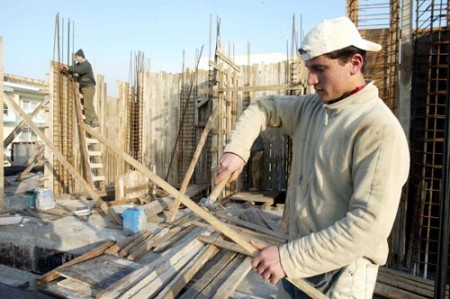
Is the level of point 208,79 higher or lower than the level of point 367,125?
higher

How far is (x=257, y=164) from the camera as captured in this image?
9.20 meters

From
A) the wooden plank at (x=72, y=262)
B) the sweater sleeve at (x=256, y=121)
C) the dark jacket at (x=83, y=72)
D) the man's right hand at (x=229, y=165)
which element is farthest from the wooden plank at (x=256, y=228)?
the dark jacket at (x=83, y=72)

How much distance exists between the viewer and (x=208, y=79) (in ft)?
32.7

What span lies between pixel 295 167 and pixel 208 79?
8.42 metres

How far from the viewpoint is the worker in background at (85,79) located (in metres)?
8.50

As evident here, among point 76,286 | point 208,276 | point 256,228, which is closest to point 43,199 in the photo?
point 76,286

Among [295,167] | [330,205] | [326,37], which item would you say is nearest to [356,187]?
[330,205]

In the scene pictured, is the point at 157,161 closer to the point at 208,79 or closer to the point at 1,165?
the point at 208,79

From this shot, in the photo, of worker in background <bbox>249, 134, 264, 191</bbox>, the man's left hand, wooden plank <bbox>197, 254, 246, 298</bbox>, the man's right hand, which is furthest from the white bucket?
the man's left hand

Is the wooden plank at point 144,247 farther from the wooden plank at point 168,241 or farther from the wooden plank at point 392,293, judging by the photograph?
the wooden plank at point 392,293

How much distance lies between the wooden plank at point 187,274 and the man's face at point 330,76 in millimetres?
2907

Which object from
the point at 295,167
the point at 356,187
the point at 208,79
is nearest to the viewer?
the point at 356,187

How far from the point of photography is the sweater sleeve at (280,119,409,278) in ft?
4.37

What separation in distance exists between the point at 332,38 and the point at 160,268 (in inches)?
135
